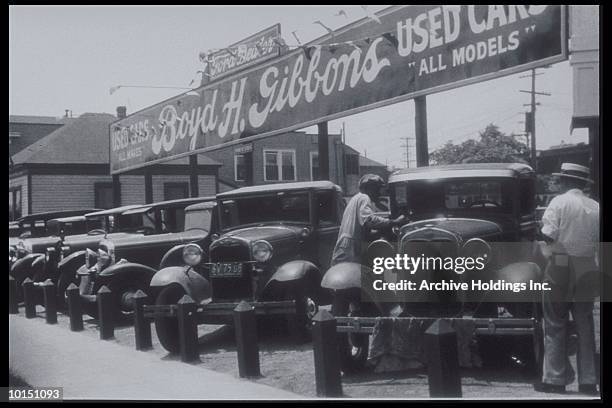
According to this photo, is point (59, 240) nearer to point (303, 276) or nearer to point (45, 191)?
point (45, 191)

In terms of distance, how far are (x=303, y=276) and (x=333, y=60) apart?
75.5 inches

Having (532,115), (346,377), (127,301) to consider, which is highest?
(532,115)

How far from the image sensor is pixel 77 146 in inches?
268

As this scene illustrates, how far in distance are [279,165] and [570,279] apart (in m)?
2.77

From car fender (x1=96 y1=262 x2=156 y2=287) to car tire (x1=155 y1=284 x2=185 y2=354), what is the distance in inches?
47.5

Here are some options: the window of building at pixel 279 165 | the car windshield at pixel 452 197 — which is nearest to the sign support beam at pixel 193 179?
the window of building at pixel 279 165

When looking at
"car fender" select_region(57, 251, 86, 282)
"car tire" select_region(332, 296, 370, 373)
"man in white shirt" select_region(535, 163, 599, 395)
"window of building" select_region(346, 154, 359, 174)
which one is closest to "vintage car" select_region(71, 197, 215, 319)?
"car fender" select_region(57, 251, 86, 282)

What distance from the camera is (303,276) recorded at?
6000mm

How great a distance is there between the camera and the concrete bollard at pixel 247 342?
5.46 meters

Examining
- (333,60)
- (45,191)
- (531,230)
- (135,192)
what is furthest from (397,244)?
(45,191)

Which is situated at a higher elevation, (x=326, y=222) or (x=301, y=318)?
(x=326, y=222)

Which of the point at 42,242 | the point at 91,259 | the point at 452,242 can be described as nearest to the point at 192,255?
the point at 91,259

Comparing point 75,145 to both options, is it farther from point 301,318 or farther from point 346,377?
point 346,377

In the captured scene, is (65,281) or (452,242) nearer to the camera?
(452,242)
